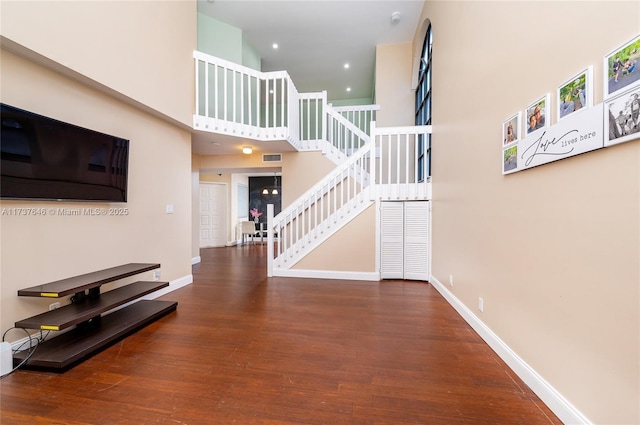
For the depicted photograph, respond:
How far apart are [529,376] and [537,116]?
175 cm

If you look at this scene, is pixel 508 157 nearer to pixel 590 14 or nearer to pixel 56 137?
pixel 590 14

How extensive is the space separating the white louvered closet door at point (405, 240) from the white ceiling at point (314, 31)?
3032 millimetres

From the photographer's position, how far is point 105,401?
1.63 metres

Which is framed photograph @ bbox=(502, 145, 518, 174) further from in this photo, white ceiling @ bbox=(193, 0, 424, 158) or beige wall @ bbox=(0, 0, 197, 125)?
white ceiling @ bbox=(193, 0, 424, 158)

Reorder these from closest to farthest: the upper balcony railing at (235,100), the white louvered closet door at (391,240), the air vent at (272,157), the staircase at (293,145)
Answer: the upper balcony railing at (235,100) < the staircase at (293,145) < the white louvered closet door at (391,240) < the air vent at (272,157)

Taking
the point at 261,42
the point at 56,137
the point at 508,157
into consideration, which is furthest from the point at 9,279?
the point at 261,42

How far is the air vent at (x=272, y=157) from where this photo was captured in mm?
5958

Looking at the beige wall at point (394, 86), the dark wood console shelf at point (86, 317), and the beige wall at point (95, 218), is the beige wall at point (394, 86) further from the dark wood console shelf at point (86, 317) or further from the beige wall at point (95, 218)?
the dark wood console shelf at point (86, 317)

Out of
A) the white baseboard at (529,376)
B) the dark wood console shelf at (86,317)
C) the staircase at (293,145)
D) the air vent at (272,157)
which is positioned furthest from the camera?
the air vent at (272,157)

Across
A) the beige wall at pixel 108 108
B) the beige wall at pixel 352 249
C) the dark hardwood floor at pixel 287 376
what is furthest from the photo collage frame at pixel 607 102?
the beige wall at pixel 108 108

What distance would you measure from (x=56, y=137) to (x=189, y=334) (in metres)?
2.20

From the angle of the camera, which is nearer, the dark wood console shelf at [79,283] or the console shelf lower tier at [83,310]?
the console shelf lower tier at [83,310]

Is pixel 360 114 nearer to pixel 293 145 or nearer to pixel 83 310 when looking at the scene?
pixel 293 145

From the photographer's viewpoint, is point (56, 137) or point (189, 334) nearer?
point (56, 137)
